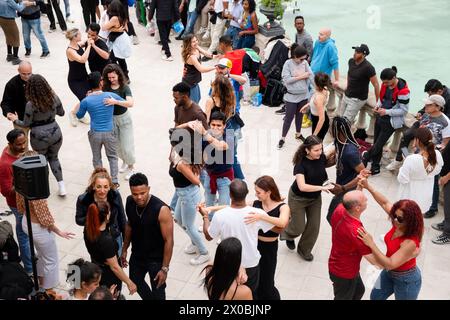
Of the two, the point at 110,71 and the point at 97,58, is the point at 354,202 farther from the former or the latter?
the point at 97,58

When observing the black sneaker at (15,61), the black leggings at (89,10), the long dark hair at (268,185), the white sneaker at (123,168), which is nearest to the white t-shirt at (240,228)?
the long dark hair at (268,185)

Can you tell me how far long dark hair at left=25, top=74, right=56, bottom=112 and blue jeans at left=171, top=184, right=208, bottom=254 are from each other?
1806 millimetres

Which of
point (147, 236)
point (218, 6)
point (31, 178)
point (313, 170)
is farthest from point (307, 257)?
point (218, 6)

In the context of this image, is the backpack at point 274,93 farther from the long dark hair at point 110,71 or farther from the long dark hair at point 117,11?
the long dark hair at point 110,71

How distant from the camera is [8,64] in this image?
36.5 feet

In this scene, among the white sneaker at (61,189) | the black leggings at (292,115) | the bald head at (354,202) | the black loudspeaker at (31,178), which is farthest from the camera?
the black leggings at (292,115)

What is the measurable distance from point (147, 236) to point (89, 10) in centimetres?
888

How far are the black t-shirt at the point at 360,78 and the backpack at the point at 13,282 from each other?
5086 mm

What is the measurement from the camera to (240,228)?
448 centimetres

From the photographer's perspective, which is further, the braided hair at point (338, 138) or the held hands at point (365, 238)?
the braided hair at point (338, 138)

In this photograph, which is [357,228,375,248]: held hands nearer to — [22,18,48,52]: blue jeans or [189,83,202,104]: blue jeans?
[189,83,202,104]: blue jeans

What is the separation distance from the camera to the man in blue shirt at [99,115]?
657 cm

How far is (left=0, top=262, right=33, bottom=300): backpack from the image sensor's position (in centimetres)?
416

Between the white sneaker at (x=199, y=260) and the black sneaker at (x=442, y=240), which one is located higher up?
the white sneaker at (x=199, y=260)
